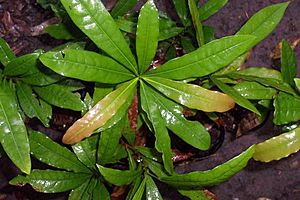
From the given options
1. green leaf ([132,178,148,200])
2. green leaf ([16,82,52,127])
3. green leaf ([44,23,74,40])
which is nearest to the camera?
green leaf ([132,178,148,200])

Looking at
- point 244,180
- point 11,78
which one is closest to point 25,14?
point 11,78

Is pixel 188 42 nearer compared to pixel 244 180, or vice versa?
pixel 188 42

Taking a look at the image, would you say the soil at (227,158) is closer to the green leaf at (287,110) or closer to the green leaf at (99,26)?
the green leaf at (287,110)

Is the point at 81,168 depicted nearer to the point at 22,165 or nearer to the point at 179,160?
the point at 22,165

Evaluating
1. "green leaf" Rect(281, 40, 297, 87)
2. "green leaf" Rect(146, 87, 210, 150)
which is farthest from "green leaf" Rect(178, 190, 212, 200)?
"green leaf" Rect(281, 40, 297, 87)

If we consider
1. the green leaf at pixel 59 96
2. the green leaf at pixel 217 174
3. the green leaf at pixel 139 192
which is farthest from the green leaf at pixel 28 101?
the green leaf at pixel 217 174

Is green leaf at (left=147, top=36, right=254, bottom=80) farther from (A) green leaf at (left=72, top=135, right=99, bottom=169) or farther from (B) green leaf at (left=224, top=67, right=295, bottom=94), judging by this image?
(A) green leaf at (left=72, top=135, right=99, bottom=169)
